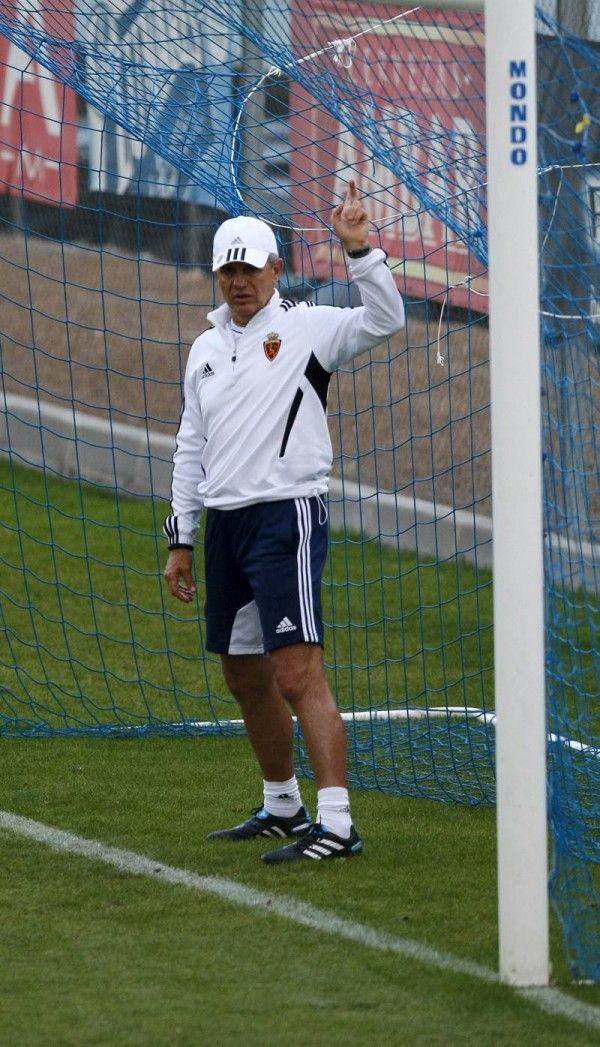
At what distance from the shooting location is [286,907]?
4.68m

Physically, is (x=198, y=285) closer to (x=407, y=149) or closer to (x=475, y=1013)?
(x=407, y=149)

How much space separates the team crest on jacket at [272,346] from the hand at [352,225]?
0.45 meters

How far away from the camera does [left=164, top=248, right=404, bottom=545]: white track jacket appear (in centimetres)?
515

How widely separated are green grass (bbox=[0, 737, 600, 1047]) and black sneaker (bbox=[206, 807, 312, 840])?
0.09 m

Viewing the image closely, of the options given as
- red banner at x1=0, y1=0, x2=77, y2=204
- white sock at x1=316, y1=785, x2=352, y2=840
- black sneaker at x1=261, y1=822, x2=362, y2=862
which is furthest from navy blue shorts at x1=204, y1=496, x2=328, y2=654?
red banner at x1=0, y1=0, x2=77, y2=204

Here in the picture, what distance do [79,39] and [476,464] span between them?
16.2 feet

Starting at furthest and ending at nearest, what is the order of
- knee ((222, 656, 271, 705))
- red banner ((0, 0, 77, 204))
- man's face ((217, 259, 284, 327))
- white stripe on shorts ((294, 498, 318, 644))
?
red banner ((0, 0, 77, 204)) → knee ((222, 656, 271, 705)) → man's face ((217, 259, 284, 327)) → white stripe on shorts ((294, 498, 318, 644))

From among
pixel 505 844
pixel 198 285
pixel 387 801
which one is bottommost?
pixel 387 801

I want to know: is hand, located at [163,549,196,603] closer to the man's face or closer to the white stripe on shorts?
the white stripe on shorts

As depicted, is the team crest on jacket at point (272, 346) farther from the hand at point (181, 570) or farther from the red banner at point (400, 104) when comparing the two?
the red banner at point (400, 104)

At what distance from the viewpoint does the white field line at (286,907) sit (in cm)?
385

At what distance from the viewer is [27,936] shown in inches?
174

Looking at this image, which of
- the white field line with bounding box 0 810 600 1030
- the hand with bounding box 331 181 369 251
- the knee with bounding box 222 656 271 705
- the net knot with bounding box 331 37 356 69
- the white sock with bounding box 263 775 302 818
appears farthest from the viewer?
the net knot with bounding box 331 37 356 69

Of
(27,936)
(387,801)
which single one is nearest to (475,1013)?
(27,936)
